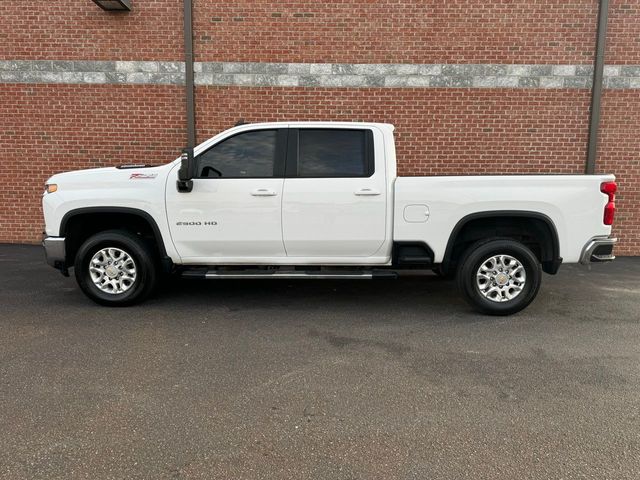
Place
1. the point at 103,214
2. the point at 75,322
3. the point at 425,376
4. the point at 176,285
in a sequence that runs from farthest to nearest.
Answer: the point at 176,285 → the point at 103,214 → the point at 75,322 → the point at 425,376

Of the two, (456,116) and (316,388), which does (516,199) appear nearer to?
(316,388)

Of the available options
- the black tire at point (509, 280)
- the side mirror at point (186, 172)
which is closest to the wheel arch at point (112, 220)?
the side mirror at point (186, 172)

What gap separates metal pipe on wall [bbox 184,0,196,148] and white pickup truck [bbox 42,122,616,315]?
11.1ft

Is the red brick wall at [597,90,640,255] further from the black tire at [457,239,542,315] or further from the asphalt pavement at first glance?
the black tire at [457,239,542,315]

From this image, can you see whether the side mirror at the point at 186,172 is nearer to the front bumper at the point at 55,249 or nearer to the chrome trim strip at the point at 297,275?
the chrome trim strip at the point at 297,275

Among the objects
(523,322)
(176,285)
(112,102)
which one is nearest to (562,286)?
(523,322)

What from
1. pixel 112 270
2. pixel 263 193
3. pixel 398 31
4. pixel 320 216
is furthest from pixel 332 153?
pixel 398 31

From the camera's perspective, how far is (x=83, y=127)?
8.82 meters

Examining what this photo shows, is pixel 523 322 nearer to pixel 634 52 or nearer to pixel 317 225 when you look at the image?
pixel 317 225

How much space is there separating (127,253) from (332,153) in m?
2.45

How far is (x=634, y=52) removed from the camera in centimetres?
844

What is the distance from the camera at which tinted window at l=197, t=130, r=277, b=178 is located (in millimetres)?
5332

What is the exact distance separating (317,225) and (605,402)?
2.98 m

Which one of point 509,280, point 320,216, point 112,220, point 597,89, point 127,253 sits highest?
point 597,89
